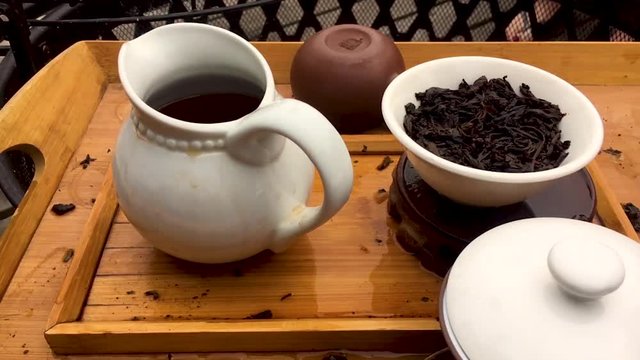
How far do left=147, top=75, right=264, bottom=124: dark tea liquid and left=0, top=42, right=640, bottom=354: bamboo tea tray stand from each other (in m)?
0.17

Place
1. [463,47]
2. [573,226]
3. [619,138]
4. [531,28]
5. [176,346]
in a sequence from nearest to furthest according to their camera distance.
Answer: [573,226]
[176,346]
[619,138]
[463,47]
[531,28]

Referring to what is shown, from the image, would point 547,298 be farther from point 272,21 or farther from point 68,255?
point 272,21

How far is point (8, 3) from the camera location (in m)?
1.00

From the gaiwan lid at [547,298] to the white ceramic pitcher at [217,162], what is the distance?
153 millimetres

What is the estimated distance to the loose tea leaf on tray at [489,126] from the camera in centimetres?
71

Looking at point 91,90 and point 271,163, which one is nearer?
point 271,163

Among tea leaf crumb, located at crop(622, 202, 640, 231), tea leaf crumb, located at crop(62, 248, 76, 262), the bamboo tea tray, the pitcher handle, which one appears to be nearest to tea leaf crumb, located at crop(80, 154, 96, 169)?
the bamboo tea tray

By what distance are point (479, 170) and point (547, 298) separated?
0.61 ft

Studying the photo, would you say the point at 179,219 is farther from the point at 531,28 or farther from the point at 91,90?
the point at 531,28

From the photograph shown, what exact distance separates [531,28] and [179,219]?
1181mm

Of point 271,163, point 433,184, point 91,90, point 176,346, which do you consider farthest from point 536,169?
point 91,90

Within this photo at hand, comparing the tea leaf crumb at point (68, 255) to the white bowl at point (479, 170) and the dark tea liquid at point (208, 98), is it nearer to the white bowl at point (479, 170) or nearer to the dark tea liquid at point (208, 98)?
the dark tea liquid at point (208, 98)

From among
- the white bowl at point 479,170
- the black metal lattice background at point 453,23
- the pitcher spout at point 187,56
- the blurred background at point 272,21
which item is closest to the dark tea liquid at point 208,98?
the pitcher spout at point 187,56

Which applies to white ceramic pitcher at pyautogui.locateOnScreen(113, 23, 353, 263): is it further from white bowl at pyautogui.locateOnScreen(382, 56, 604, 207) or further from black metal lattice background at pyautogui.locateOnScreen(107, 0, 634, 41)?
black metal lattice background at pyautogui.locateOnScreen(107, 0, 634, 41)
